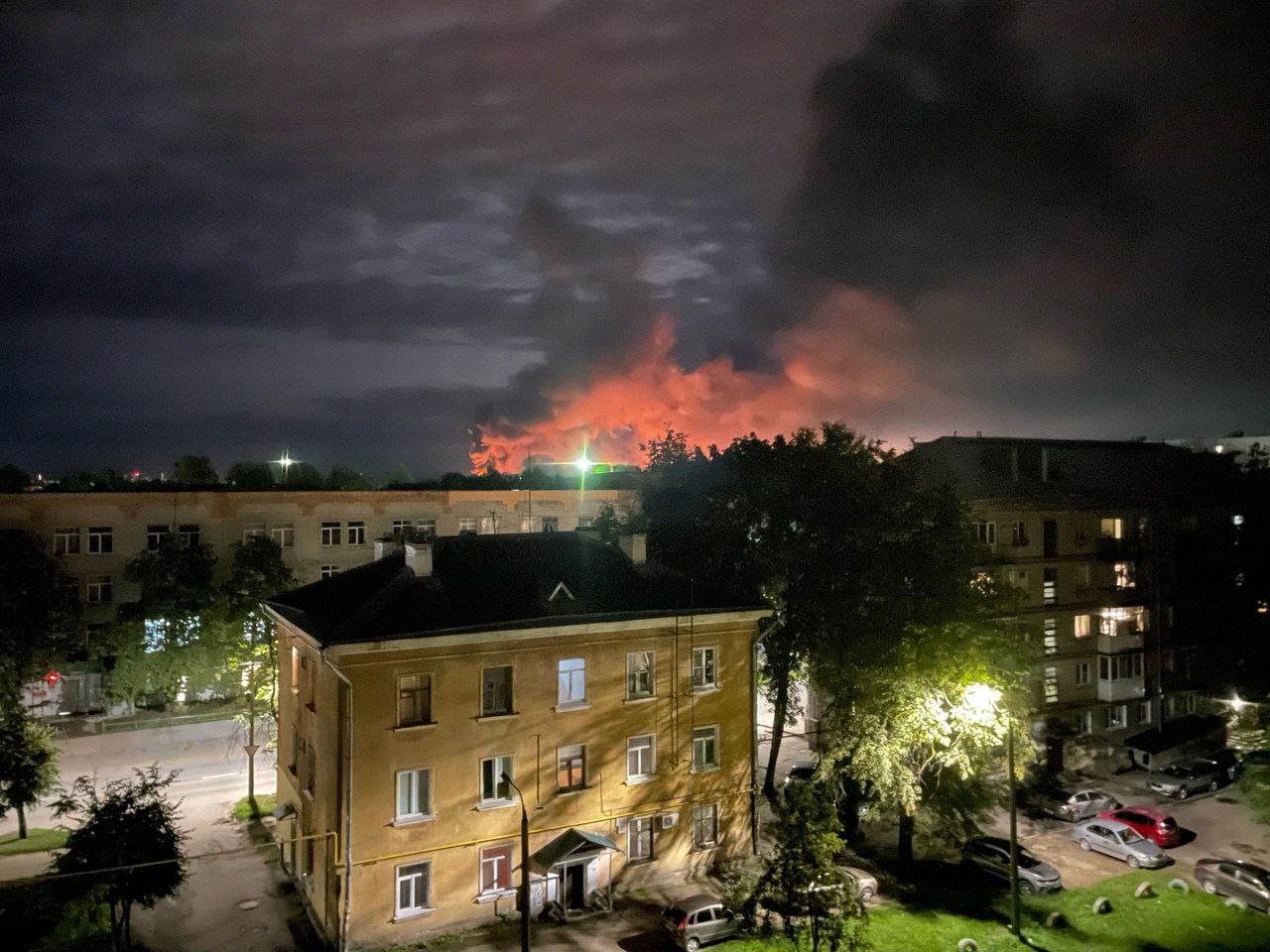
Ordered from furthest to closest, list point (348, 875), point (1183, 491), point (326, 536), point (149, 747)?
point (326, 536) → point (1183, 491) → point (149, 747) → point (348, 875)

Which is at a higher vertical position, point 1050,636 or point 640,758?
point 1050,636

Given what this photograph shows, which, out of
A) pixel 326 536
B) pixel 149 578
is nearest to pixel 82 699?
pixel 149 578

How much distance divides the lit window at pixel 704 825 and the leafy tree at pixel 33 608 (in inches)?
1181

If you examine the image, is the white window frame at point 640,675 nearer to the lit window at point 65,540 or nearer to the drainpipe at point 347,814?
the drainpipe at point 347,814

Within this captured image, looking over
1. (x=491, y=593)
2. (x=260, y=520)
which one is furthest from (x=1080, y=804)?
(x=260, y=520)

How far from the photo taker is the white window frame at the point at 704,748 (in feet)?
90.4

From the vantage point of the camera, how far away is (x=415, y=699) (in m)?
23.6

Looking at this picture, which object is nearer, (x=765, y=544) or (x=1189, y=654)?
(x=765, y=544)

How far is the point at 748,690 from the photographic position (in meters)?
28.5

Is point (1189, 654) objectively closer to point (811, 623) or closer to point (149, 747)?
point (811, 623)

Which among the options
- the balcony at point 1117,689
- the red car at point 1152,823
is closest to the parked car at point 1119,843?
the red car at point 1152,823

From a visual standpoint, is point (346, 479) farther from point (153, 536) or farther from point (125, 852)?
point (125, 852)

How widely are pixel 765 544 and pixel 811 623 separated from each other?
3.93 meters

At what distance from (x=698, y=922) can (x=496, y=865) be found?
20.5 feet
